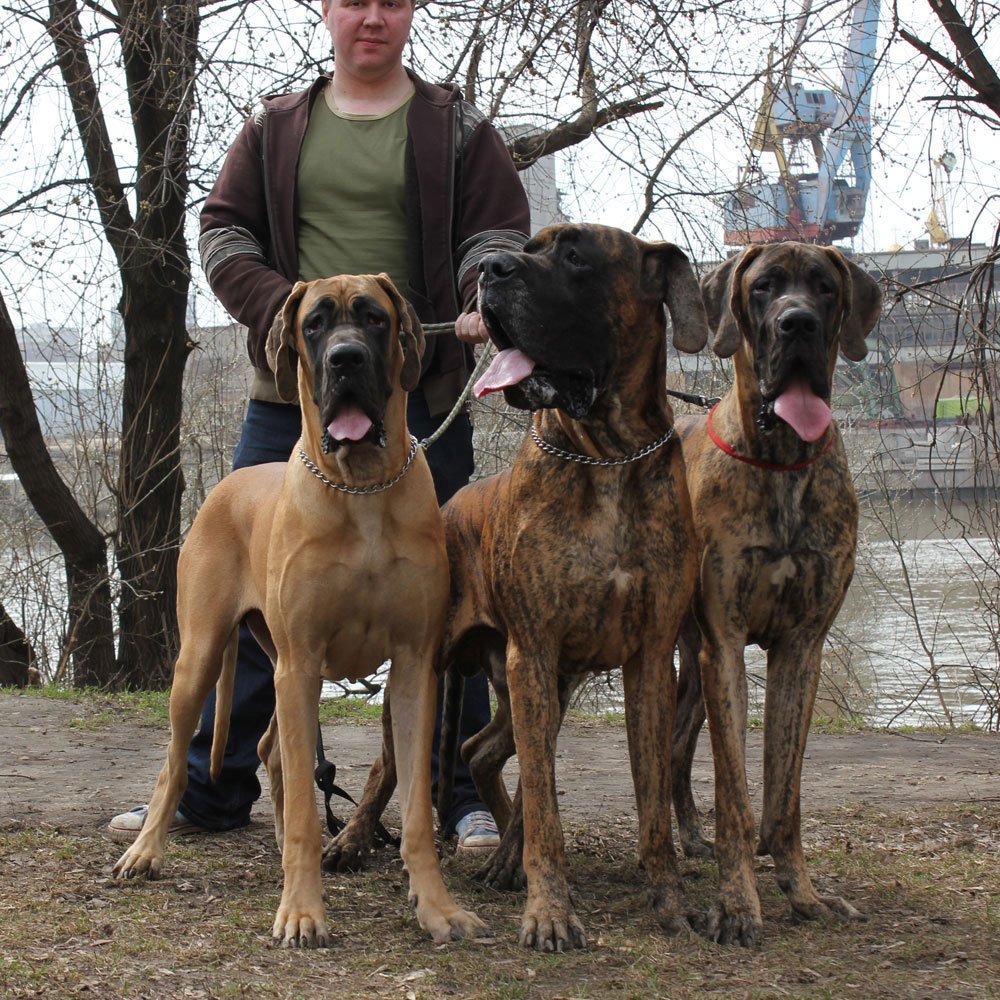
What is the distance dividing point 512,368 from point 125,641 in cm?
692

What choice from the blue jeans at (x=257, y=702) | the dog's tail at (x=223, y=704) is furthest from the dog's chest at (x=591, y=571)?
the dog's tail at (x=223, y=704)

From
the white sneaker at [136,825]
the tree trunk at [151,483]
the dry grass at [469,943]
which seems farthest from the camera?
the tree trunk at [151,483]

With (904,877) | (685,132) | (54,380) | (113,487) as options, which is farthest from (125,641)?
(904,877)

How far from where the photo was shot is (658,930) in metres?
3.16

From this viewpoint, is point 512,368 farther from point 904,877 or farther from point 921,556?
point 921,556

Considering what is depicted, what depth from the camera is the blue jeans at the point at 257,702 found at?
426 cm

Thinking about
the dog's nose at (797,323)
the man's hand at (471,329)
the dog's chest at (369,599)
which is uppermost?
the man's hand at (471,329)

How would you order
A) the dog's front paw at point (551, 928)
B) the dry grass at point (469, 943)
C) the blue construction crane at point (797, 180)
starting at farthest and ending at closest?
the blue construction crane at point (797, 180) → the dog's front paw at point (551, 928) → the dry grass at point (469, 943)

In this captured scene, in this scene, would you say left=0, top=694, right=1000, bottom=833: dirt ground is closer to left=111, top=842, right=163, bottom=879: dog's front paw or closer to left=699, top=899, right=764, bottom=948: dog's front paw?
left=111, top=842, right=163, bottom=879: dog's front paw

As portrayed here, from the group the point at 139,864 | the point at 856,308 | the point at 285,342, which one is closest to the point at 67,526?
the point at 139,864

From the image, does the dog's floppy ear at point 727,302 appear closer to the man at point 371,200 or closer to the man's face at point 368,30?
the man at point 371,200

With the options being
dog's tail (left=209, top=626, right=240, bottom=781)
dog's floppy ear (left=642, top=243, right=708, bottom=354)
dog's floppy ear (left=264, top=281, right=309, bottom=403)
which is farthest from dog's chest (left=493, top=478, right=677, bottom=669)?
dog's tail (left=209, top=626, right=240, bottom=781)

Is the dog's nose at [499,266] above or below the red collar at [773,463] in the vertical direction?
above

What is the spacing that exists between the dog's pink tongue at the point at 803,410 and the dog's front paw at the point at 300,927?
1.70m
